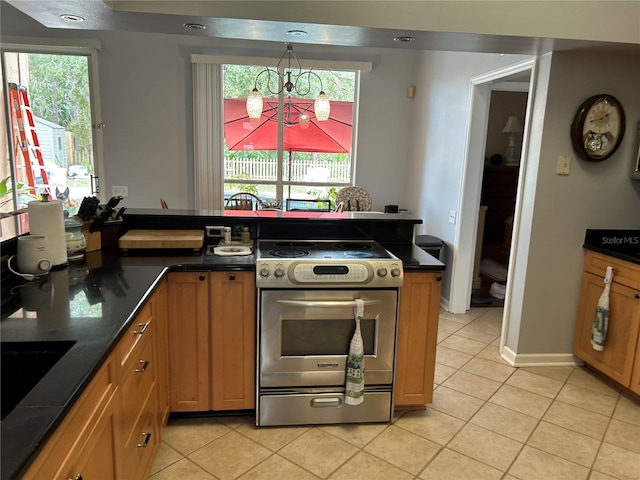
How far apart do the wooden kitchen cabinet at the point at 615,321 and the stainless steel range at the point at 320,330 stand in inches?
58.6

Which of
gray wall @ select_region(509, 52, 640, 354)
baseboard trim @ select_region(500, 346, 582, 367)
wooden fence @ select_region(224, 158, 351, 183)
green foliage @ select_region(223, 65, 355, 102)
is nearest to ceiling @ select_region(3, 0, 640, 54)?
gray wall @ select_region(509, 52, 640, 354)

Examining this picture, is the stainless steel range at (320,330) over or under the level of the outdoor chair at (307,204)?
under

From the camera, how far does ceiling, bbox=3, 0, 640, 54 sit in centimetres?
213

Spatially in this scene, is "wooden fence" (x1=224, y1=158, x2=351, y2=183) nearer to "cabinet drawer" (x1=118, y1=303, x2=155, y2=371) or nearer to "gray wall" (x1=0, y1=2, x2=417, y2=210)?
"gray wall" (x1=0, y1=2, x2=417, y2=210)

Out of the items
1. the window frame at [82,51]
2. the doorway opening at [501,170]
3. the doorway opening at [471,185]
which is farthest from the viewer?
the doorway opening at [501,170]

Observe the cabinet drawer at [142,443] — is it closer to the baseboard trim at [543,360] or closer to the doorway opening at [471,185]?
the baseboard trim at [543,360]

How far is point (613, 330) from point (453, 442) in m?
1.34

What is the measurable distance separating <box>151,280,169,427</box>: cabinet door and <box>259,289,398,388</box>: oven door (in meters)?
0.47

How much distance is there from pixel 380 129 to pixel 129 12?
3.88 m

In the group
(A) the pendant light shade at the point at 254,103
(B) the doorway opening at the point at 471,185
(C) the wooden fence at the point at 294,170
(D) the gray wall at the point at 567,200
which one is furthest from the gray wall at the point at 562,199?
(C) the wooden fence at the point at 294,170

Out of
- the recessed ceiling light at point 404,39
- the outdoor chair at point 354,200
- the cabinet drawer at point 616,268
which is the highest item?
the recessed ceiling light at point 404,39

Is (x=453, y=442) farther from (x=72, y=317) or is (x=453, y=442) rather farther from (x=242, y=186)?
(x=242, y=186)

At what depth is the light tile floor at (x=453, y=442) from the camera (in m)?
2.11

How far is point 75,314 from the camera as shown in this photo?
60.8 inches
